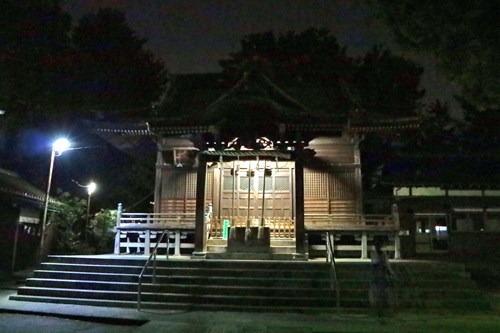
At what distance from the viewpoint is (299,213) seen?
48.8 feet

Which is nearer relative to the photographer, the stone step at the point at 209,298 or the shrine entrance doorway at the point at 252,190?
the stone step at the point at 209,298

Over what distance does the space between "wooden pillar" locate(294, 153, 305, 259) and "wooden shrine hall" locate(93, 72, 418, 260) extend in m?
0.03

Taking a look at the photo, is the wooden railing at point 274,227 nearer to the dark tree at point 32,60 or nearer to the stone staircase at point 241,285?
the stone staircase at point 241,285

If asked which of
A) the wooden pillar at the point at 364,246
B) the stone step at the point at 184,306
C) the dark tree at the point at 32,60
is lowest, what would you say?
the stone step at the point at 184,306

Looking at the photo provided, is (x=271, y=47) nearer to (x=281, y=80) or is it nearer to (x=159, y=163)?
(x=281, y=80)

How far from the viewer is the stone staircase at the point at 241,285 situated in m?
11.0

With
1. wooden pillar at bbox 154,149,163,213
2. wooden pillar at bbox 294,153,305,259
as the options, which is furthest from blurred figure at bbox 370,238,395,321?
wooden pillar at bbox 154,149,163,213

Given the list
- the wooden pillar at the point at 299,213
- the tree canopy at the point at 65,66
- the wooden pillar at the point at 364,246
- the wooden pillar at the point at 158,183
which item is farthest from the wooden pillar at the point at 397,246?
the tree canopy at the point at 65,66

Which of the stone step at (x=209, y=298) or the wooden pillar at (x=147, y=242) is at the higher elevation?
the wooden pillar at (x=147, y=242)

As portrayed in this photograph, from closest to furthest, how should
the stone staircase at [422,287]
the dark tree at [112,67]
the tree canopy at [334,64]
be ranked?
1. the stone staircase at [422,287]
2. the dark tree at [112,67]
3. the tree canopy at [334,64]

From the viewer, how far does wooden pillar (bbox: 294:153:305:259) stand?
47.9 ft

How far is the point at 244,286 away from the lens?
1170cm

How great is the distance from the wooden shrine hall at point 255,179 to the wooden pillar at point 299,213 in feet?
0.11

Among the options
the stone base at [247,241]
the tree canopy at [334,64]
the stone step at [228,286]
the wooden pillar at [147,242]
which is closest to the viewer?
the stone step at [228,286]
